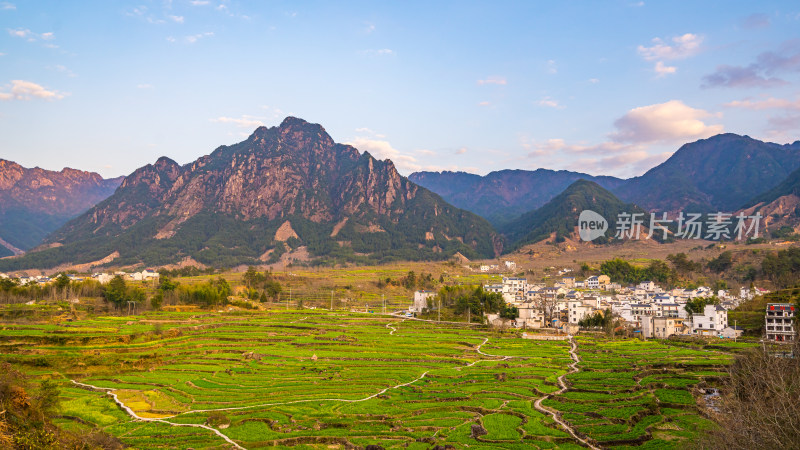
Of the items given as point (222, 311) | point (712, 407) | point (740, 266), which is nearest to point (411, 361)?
point (712, 407)

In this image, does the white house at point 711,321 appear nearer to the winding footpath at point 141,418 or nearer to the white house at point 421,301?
the white house at point 421,301

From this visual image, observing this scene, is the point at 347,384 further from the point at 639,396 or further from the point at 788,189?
the point at 788,189

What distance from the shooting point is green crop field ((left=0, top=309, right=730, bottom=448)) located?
1143 inches

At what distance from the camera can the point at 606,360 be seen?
50656mm

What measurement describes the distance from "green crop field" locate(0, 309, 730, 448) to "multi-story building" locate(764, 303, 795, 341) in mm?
11407

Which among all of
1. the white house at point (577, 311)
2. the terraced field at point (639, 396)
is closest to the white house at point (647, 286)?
the white house at point (577, 311)

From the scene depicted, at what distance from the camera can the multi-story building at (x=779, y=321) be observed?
5784 centimetres

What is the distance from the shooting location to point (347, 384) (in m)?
40.7

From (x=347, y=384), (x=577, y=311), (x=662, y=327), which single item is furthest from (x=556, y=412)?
(x=577, y=311)

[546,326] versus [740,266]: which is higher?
[740,266]

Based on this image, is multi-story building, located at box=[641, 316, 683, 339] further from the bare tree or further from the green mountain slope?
the green mountain slope

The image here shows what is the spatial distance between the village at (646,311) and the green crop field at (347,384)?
10.3 meters

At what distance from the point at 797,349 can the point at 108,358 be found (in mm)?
50642

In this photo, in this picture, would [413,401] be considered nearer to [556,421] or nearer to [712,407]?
[556,421]
